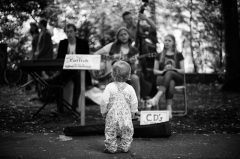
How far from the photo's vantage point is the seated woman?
620 centimetres

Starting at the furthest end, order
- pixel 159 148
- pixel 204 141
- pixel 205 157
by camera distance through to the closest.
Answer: pixel 204 141
pixel 159 148
pixel 205 157

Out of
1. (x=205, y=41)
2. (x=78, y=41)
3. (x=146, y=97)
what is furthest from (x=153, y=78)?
(x=205, y=41)

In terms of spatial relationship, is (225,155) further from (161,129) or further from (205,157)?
(161,129)

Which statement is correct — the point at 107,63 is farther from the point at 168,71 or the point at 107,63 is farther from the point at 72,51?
the point at 168,71

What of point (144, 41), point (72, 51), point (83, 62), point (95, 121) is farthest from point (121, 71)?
point (144, 41)

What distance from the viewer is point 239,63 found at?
11.2m

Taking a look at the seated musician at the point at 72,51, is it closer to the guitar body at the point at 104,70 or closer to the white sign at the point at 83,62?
the guitar body at the point at 104,70

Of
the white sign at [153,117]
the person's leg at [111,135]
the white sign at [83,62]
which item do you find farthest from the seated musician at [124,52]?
the person's leg at [111,135]

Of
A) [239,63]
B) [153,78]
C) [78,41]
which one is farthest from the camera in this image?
[239,63]

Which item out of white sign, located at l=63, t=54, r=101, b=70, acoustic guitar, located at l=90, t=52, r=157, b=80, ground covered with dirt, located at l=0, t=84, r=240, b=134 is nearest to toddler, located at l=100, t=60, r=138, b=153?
white sign, located at l=63, t=54, r=101, b=70

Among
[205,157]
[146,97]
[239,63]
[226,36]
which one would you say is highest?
[226,36]

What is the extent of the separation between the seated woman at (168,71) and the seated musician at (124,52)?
0.45 meters

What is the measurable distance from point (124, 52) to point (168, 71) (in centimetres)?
84

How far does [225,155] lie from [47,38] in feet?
18.9
